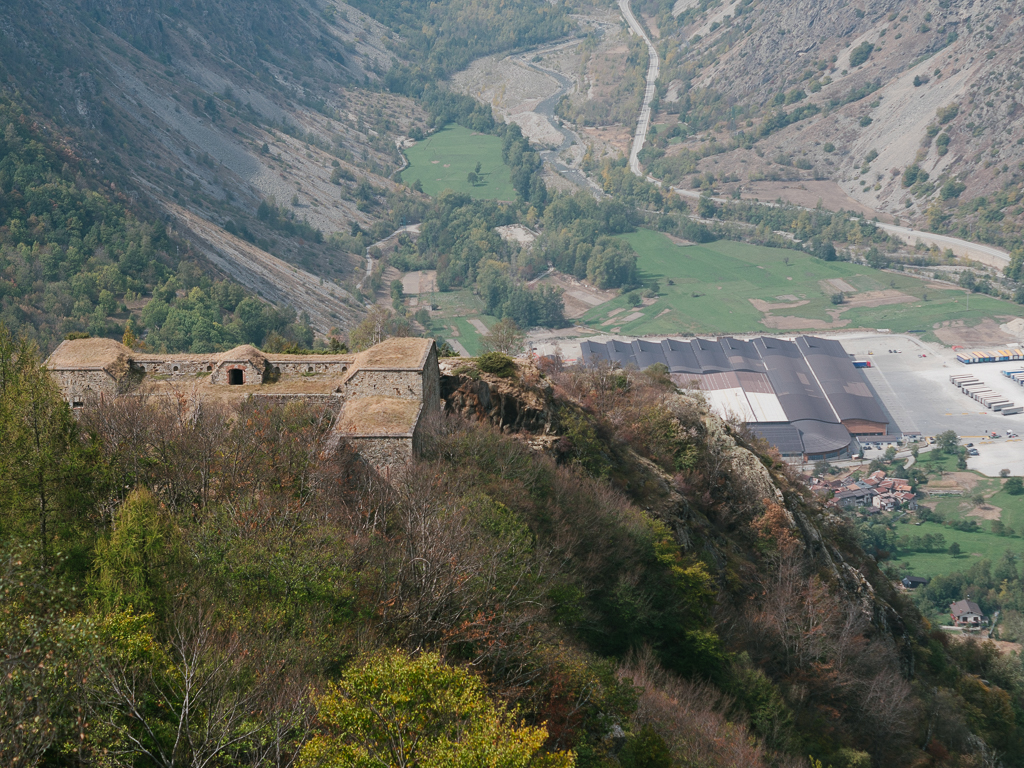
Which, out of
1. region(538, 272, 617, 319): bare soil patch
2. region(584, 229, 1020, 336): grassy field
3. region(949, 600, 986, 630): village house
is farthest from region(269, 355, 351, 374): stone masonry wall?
region(538, 272, 617, 319): bare soil patch

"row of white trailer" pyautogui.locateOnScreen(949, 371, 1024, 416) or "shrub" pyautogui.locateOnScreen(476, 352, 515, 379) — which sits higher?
"shrub" pyautogui.locateOnScreen(476, 352, 515, 379)

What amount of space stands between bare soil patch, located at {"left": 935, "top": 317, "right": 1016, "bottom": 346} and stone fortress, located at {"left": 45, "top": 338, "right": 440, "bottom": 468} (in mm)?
133431

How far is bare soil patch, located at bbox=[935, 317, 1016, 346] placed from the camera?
472 ft

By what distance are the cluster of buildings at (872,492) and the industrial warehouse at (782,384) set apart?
5.26 m

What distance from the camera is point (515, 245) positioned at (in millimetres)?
193125

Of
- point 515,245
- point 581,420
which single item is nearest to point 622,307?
point 515,245

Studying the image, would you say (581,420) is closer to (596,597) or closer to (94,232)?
(596,597)

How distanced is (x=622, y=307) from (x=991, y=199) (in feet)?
305

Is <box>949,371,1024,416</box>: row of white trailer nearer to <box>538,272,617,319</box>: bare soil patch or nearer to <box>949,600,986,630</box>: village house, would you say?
<box>949,600,986,630</box>: village house

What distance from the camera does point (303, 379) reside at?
3634 cm

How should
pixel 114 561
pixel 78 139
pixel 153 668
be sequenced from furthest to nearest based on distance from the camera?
pixel 78 139 < pixel 114 561 < pixel 153 668

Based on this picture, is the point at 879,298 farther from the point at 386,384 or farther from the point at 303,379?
the point at 386,384

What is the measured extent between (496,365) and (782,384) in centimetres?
8226

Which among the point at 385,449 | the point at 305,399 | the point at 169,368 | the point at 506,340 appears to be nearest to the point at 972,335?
the point at 506,340
